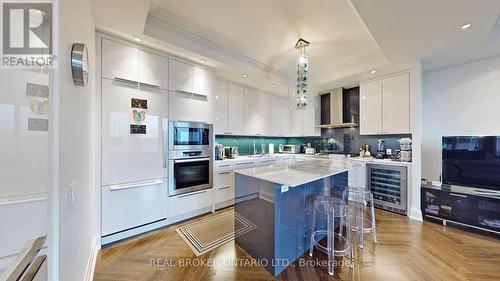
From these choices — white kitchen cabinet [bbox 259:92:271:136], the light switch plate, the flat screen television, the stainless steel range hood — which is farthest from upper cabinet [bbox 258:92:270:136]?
the light switch plate

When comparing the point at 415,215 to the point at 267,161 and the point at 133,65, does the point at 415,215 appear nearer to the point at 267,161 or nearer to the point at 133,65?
the point at 267,161

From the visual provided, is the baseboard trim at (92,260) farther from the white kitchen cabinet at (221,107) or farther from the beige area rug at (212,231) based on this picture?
the white kitchen cabinet at (221,107)

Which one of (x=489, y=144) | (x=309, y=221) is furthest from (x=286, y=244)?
(x=489, y=144)

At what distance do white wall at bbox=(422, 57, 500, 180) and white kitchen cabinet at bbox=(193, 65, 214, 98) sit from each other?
3992 millimetres

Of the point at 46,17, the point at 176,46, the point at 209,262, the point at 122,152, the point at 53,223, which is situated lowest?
the point at 209,262

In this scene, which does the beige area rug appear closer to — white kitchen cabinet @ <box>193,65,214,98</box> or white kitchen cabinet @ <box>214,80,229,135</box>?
white kitchen cabinet @ <box>214,80,229,135</box>

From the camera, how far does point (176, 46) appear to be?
2492mm

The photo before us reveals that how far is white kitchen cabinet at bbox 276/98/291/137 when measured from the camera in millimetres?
5199

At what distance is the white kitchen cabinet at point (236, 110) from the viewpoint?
399 centimetres

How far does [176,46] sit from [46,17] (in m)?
1.82

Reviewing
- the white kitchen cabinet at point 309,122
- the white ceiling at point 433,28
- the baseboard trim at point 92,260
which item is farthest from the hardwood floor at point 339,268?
the white kitchen cabinet at point 309,122

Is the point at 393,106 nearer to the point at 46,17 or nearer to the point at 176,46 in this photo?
the point at 176,46

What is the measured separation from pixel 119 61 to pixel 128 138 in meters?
0.94

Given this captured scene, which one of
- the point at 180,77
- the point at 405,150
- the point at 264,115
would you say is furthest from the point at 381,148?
the point at 180,77
